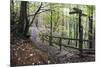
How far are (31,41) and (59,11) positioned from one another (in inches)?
17.4

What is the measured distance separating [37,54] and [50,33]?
0.26 meters

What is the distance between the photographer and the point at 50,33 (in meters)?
1.92

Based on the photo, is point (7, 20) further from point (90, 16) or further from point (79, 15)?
point (90, 16)

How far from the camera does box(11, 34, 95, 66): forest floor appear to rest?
5.98ft

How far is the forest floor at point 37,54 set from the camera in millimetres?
1821

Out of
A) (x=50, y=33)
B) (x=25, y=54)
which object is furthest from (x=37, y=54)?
(x=50, y=33)

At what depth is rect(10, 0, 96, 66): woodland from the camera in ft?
6.00

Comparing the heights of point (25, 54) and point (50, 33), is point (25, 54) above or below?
below

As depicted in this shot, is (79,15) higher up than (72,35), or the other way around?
(79,15)

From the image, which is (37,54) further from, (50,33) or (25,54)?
(50,33)

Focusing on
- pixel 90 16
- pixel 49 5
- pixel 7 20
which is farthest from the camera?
pixel 90 16

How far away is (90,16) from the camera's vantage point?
6.72 feet

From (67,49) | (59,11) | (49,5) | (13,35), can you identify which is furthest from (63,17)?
(13,35)

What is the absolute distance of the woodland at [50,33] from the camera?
6.00ft
